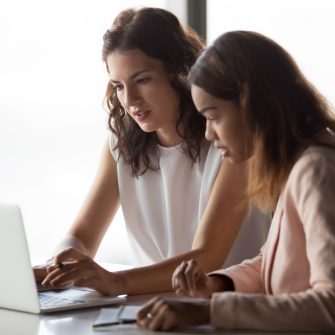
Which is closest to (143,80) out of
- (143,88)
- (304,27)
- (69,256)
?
(143,88)

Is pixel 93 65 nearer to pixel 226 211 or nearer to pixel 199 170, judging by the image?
pixel 199 170

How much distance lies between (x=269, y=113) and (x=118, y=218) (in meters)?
2.21

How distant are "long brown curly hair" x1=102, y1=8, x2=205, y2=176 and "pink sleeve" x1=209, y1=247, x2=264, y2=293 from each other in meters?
0.57

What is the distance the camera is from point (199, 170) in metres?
2.68

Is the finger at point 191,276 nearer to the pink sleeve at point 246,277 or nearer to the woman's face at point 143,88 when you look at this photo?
the pink sleeve at point 246,277

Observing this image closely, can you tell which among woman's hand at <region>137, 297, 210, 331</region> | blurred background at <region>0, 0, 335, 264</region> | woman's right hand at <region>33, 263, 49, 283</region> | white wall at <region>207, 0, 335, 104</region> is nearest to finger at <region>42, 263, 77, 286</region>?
woman's right hand at <region>33, 263, 49, 283</region>

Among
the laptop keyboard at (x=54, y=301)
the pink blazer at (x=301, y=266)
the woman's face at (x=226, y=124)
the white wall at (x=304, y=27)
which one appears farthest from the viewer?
the white wall at (x=304, y=27)

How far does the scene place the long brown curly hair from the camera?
2.54 meters

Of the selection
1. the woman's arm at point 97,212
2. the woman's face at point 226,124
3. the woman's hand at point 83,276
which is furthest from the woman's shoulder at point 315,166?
the woman's arm at point 97,212

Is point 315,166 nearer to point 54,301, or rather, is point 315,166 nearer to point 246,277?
point 246,277

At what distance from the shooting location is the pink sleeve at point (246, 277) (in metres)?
2.10

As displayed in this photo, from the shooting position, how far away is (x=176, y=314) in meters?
1.78

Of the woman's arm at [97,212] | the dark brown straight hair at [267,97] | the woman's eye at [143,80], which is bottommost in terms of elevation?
the woman's arm at [97,212]

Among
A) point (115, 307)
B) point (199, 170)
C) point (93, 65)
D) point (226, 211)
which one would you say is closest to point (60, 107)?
point (93, 65)
